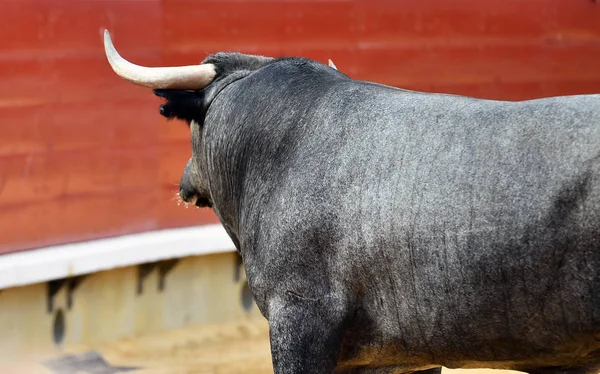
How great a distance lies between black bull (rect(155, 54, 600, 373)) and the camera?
185 centimetres

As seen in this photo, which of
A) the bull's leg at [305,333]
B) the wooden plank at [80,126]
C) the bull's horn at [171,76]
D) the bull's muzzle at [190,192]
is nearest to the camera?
the bull's leg at [305,333]

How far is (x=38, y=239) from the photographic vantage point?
4.11 m

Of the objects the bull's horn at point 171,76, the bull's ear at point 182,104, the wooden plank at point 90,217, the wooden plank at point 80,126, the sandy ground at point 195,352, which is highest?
the wooden plank at point 80,126

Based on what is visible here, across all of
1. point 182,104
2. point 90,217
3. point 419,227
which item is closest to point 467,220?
point 419,227

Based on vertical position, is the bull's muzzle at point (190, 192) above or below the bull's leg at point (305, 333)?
above

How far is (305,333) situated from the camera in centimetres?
219

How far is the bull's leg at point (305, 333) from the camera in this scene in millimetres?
2152

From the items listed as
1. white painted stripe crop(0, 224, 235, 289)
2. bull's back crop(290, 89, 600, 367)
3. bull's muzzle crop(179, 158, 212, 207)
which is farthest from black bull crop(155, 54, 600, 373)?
white painted stripe crop(0, 224, 235, 289)

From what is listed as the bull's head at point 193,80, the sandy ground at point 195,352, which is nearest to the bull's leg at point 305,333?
the bull's head at point 193,80

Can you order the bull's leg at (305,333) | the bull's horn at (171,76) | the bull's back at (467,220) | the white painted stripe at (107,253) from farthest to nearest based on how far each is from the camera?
1. the white painted stripe at (107,253)
2. the bull's horn at (171,76)
3. the bull's leg at (305,333)
4. the bull's back at (467,220)

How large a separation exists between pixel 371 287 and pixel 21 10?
2.42 metres

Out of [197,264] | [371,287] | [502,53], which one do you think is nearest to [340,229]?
[371,287]

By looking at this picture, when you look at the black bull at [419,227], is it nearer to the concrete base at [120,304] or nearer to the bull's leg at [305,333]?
the bull's leg at [305,333]

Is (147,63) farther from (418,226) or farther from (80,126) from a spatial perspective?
(418,226)
